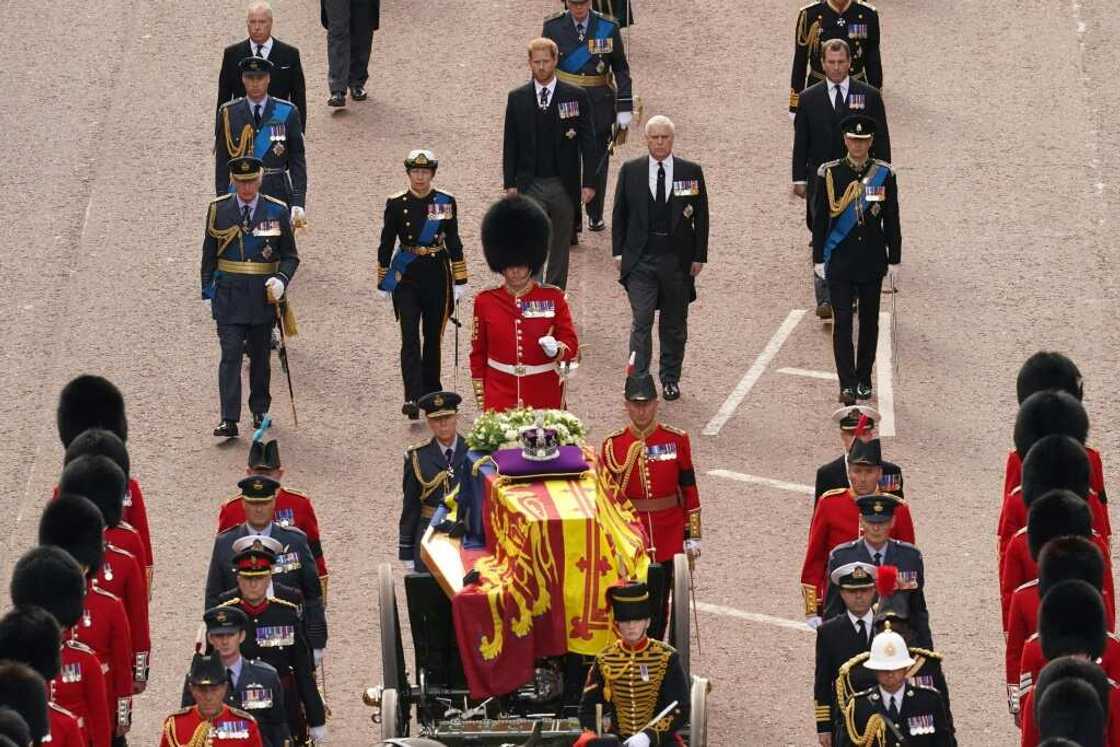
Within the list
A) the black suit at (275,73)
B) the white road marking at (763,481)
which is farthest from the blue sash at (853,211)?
the black suit at (275,73)

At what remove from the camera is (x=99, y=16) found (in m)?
26.7

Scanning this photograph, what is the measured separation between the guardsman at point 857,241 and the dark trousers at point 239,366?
3581 millimetres

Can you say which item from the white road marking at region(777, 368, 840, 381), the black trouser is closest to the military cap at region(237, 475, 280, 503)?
the black trouser

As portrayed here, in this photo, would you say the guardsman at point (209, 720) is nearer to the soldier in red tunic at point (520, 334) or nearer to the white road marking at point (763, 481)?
the soldier in red tunic at point (520, 334)

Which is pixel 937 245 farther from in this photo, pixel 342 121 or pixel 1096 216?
pixel 342 121

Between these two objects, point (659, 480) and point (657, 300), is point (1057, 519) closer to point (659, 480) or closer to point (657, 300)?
point (659, 480)

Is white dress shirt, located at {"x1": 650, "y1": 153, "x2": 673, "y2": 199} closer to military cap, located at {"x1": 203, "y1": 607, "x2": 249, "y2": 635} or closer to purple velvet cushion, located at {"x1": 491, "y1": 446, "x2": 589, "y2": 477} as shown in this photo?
purple velvet cushion, located at {"x1": 491, "y1": 446, "x2": 589, "y2": 477}

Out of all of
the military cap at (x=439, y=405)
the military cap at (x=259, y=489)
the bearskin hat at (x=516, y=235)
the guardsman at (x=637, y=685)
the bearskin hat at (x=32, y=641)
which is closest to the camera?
the bearskin hat at (x=32, y=641)

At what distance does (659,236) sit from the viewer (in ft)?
67.7

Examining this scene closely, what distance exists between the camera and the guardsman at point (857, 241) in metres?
20.6

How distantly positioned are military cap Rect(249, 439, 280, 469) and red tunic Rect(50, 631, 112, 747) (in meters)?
1.92

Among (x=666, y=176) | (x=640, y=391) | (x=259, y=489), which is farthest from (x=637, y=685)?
(x=666, y=176)

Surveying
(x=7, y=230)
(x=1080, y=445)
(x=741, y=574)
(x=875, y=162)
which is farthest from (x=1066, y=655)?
(x=7, y=230)

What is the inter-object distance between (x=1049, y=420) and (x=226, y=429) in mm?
5528
